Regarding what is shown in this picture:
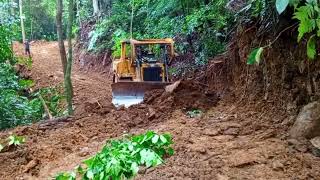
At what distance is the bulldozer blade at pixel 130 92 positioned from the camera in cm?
1052

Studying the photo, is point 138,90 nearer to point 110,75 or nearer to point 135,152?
point 135,152

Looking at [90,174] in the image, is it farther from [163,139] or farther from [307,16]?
[307,16]

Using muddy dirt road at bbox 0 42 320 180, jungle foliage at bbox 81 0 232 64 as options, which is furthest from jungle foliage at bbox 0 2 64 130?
jungle foliage at bbox 81 0 232 64

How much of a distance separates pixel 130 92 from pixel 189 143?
4779 mm

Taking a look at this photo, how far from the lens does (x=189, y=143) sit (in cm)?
607

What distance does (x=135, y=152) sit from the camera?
153 inches

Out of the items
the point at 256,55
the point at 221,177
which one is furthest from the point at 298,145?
the point at 256,55

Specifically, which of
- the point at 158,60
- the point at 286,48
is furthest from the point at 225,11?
the point at 286,48

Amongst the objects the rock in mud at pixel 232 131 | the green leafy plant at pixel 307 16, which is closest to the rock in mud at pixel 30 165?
the rock in mud at pixel 232 131

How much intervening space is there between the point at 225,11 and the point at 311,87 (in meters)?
6.47

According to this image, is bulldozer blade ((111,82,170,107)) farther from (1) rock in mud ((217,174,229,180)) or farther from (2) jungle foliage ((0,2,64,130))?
(1) rock in mud ((217,174,229,180))

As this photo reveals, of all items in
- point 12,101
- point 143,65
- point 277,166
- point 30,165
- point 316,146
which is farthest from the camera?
point 143,65

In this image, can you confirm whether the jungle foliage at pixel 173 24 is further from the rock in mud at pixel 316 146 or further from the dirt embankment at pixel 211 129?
the rock in mud at pixel 316 146

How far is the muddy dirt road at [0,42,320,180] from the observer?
477 cm
